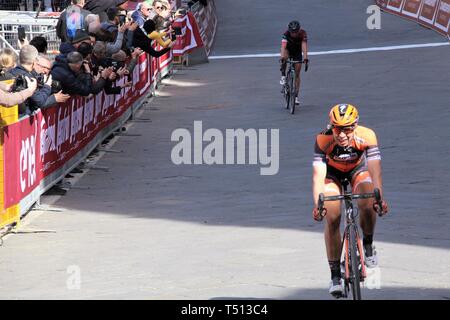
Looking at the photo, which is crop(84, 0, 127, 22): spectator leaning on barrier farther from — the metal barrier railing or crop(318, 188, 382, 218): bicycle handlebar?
crop(318, 188, 382, 218): bicycle handlebar

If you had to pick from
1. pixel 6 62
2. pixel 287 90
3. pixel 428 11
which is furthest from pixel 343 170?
pixel 428 11

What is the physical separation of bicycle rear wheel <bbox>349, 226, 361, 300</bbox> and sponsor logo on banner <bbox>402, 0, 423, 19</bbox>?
31.3 meters

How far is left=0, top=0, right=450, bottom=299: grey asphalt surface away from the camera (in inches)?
465

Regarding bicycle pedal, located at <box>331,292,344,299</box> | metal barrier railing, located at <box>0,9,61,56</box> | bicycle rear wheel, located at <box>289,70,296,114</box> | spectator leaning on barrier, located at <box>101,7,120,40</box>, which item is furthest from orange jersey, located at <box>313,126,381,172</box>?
metal barrier railing, located at <box>0,9,61,56</box>

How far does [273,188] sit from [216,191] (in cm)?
81

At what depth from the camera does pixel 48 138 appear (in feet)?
52.9

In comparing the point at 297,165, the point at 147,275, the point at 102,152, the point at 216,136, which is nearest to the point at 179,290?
the point at 147,275

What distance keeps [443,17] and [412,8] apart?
4.21 meters

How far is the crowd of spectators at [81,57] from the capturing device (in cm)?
1530

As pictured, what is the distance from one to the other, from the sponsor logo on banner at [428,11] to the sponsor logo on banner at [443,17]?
36cm

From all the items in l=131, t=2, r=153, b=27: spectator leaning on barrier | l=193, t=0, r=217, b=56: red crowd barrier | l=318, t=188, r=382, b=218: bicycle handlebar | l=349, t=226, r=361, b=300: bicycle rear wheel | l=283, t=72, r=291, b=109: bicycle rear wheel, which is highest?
l=318, t=188, r=382, b=218: bicycle handlebar

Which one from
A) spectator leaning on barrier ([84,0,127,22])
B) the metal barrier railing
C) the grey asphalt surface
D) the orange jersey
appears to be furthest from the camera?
the metal barrier railing

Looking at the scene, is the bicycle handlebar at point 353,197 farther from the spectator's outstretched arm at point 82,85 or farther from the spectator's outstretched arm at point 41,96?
the spectator's outstretched arm at point 82,85

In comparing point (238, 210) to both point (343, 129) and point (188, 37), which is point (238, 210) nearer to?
point (343, 129)
